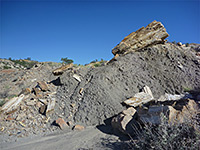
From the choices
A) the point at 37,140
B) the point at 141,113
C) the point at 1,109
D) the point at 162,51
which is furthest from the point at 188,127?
the point at 162,51

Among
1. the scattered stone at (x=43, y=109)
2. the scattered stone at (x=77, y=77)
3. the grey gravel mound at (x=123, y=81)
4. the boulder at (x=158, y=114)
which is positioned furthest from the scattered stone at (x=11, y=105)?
the boulder at (x=158, y=114)

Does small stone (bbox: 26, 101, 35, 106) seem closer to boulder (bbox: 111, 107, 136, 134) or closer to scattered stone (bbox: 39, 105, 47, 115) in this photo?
scattered stone (bbox: 39, 105, 47, 115)

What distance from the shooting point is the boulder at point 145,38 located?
32.2 ft

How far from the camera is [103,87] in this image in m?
6.52

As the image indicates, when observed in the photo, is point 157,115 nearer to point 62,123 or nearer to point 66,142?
point 66,142

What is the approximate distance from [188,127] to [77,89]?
498cm

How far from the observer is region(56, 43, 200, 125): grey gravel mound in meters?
5.75

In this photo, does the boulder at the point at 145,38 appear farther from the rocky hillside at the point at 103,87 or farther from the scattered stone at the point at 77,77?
the scattered stone at the point at 77,77

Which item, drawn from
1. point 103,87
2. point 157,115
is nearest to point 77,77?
point 103,87

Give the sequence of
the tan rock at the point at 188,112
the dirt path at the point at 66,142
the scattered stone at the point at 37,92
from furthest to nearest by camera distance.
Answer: the scattered stone at the point at 37,92, the dirt path at the point at 66,142, the tan rock at the point at 188,112

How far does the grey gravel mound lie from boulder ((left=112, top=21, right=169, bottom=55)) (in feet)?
1.49

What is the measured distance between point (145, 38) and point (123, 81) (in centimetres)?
463

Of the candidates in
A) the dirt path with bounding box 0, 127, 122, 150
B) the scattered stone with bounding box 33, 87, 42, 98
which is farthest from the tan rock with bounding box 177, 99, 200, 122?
the scattered stone with bounding box 33, 87, 42, 98

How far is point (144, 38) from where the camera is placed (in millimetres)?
9953
